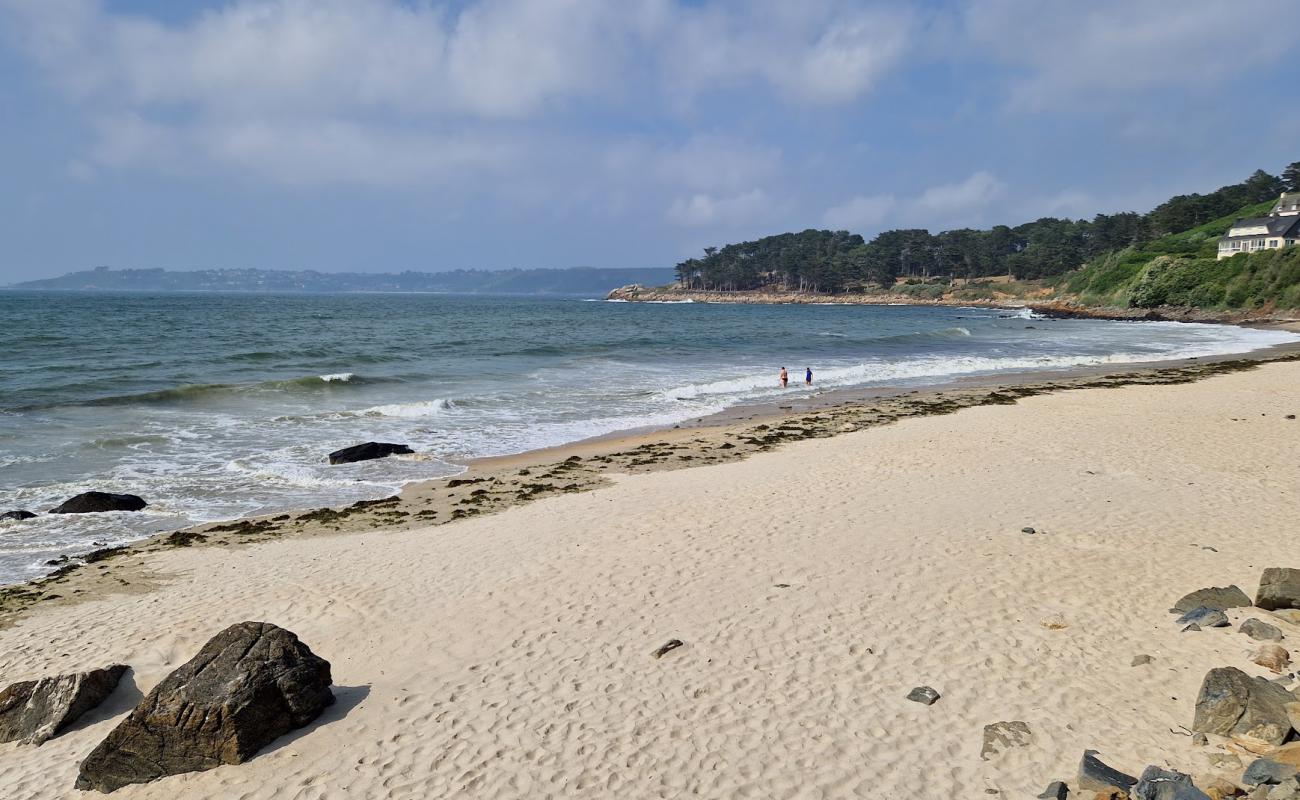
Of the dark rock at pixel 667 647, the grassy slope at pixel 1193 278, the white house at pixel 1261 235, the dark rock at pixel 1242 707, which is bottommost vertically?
the dark rock at pixel 667 647

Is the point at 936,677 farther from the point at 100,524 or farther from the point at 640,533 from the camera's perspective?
the point at 100,524

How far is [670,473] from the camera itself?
47.4 ft

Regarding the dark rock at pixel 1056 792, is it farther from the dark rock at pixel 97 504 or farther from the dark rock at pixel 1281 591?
the dark rock at pixel 97 504

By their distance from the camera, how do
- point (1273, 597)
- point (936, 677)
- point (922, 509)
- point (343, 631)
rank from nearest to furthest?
point (936, 677) < point (1273, 597) < point (343, 631) < point (922, 509)

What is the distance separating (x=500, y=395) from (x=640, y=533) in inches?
647

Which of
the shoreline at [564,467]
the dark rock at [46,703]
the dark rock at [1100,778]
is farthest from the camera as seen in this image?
the shoreline at [564,467]

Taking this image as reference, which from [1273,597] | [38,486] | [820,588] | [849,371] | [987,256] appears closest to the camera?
[1273,597]

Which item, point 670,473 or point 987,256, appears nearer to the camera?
point 670,473

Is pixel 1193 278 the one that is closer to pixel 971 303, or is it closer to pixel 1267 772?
pixel 971 303

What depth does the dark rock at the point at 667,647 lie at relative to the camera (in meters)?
6.89

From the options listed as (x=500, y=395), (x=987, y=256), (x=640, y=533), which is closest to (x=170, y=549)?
(x=640, y=533)

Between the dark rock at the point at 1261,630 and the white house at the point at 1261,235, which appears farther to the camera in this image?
the white house at the point at 1261,235

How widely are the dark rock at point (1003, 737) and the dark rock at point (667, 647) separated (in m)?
2.56

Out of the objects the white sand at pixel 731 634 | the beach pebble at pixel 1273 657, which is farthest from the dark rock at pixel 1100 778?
the beach pebble at pixel 1273 657
